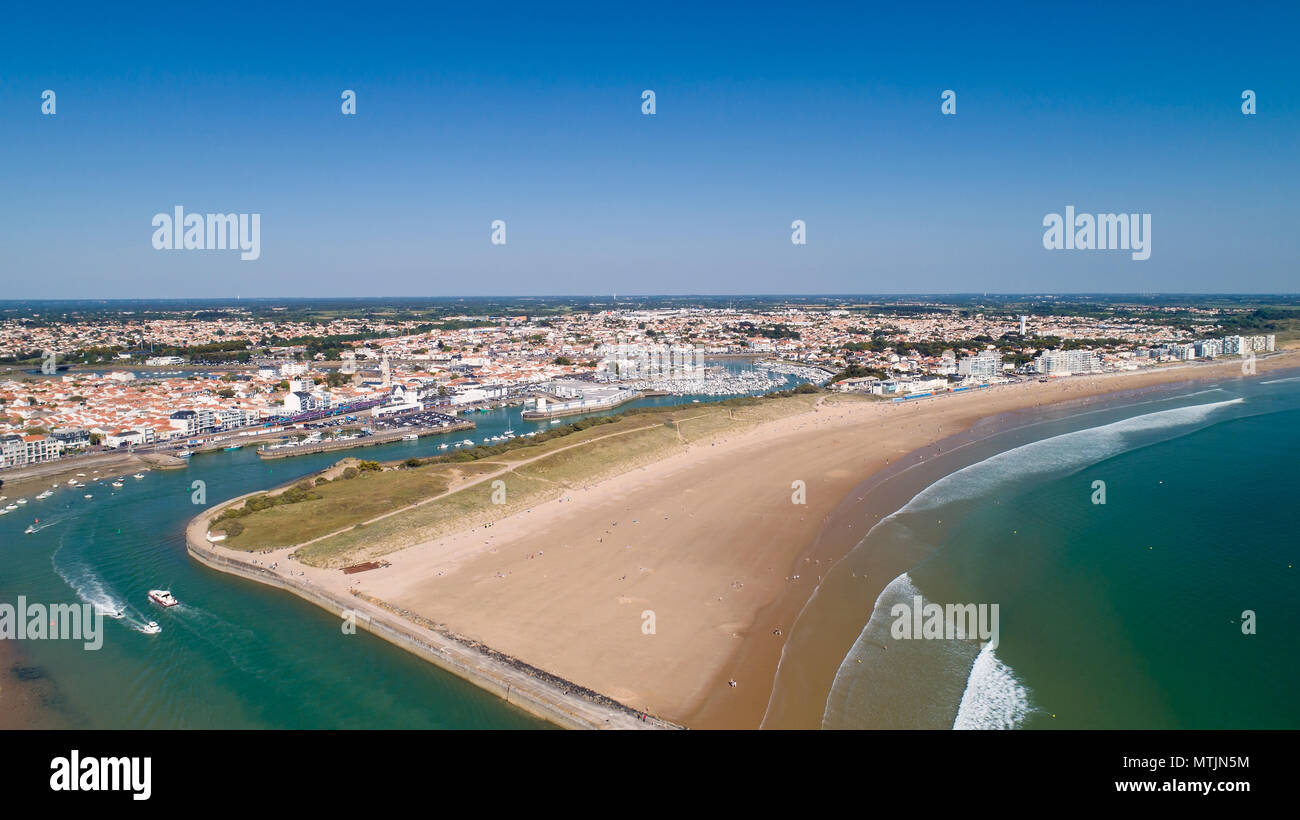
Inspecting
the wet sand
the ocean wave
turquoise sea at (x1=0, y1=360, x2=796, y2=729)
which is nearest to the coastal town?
the ocean wave

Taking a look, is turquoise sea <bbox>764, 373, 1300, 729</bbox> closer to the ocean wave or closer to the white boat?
the ocean wave

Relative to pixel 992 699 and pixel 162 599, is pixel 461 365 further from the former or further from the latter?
pixel 992 699

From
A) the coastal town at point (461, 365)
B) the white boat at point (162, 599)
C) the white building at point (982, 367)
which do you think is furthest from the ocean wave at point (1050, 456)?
the white boat at point (162, 599)

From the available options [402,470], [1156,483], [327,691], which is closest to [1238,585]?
[1156,483]

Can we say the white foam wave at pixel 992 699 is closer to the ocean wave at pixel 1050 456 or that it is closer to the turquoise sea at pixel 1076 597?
the turquoise sea at pixel 1076 597

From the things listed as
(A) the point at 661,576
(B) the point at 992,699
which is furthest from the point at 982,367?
(B) the point at 992,699
